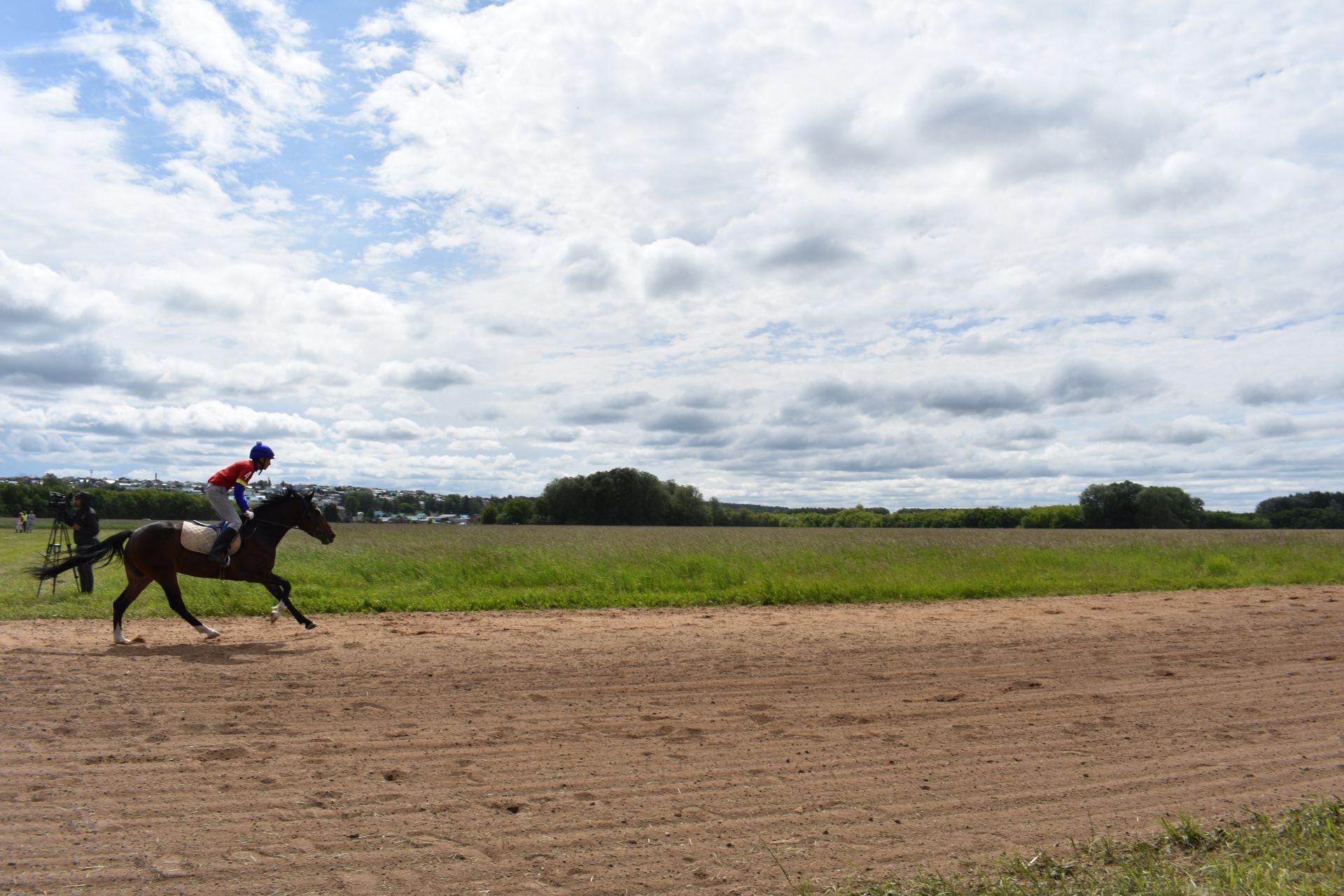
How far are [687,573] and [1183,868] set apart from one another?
1409 cm

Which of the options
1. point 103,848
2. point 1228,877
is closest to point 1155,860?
point 1228,877

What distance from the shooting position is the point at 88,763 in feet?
20.4

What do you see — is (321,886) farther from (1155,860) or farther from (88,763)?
(1155,860)

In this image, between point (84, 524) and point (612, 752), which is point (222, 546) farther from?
point (612, 752)

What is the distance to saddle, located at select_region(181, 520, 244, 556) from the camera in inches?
453

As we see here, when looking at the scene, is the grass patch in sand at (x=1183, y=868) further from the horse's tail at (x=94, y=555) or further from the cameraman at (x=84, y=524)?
the cameraman at (x=84, y=524)

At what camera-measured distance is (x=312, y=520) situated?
41.6 feet

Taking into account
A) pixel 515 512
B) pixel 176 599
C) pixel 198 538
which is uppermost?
pixel 515 512

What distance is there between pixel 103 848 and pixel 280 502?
26.8 ft

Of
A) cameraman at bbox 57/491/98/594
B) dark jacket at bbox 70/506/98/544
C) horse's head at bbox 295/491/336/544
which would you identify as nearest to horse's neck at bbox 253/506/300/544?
horse's head at bbox 295/491/336/544

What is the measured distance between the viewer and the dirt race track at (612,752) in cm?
486

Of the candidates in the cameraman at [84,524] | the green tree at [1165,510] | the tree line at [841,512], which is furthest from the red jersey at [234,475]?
the green tree at [1165,510]

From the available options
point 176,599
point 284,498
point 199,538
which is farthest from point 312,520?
point 176,599

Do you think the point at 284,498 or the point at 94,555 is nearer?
the point at 94,555
